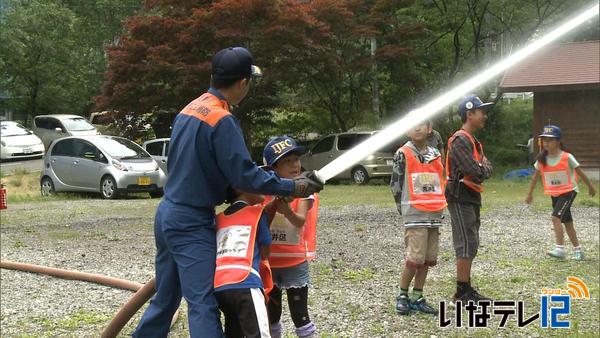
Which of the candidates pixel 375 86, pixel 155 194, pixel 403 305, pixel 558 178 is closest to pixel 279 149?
pixel 403 305

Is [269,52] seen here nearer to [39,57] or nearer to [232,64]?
[39,57]

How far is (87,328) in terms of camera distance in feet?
17.3

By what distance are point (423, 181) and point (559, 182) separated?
9.77 ft

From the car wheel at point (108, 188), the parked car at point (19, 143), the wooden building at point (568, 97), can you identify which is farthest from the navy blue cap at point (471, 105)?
the parked car at point (19, 143)

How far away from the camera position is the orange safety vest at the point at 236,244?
3238mm

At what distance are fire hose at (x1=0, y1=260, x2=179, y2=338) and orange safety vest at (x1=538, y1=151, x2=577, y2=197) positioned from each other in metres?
4.54

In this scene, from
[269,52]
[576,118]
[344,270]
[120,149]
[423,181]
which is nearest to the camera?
[423,181]

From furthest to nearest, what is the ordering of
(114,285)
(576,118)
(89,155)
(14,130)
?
(14,130)
(576,118)
(89,155)
(114,285)

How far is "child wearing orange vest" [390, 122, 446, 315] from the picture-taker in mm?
5434

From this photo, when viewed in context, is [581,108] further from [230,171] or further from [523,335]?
[230,171]

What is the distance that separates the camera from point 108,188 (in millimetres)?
15406

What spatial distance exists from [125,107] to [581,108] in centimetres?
1312

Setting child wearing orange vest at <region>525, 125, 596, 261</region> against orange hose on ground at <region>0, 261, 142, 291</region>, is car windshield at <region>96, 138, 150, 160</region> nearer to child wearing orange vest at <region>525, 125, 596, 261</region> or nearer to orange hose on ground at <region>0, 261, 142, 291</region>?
orange hose on ground at <region>0, 261, 142, 291</region>

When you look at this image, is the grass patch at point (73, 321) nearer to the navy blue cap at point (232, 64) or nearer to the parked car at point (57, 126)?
the navy blue cap at point (232, 64)
